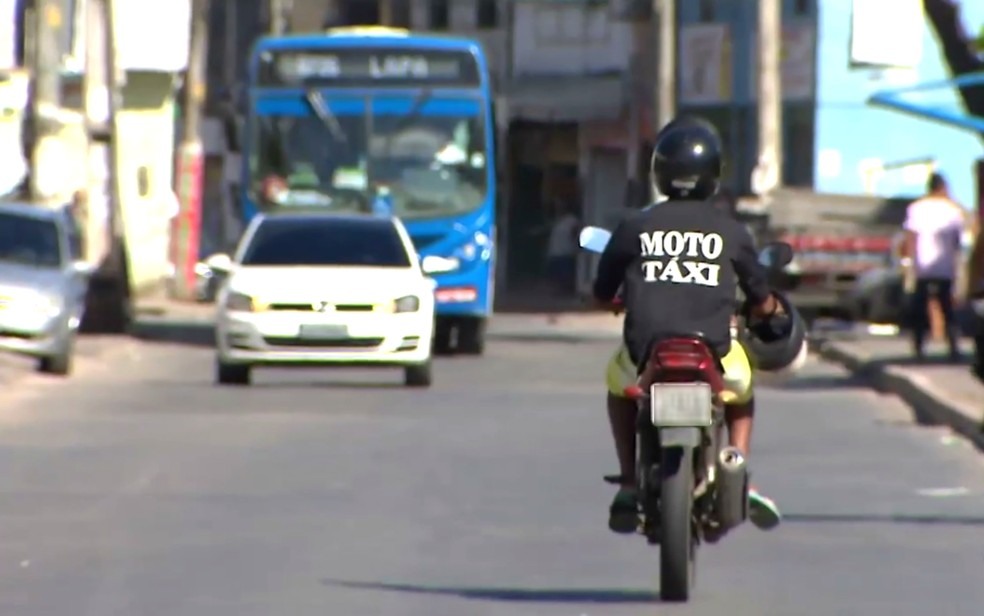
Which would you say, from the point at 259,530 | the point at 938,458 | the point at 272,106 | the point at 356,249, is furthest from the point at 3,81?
the point at 259,530

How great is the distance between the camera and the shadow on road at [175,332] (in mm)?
35250

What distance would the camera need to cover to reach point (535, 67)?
2418 inches

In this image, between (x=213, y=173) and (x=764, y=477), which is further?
(x=213, y=173)

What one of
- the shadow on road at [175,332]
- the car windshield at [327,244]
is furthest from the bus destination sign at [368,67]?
the car windshield at [327,244]

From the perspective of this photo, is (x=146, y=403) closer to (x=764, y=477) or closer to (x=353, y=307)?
(x=353, y=307)

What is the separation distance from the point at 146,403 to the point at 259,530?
32.6 ft

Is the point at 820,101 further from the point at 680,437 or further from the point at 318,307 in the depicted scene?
the point at 680,437

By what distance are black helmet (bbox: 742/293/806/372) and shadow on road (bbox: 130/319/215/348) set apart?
78.0ft

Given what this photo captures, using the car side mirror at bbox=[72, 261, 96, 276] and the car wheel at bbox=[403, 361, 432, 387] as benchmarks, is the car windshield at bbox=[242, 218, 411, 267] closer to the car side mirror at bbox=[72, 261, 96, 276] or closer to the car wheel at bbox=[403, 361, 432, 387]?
the car wheel at bbox=[403, 361, 432, 387]

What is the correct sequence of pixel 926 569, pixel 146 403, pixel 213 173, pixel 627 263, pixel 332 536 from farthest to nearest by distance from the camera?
1. pixel 213 173
2. pixel 146 403
3. pixel 332 536
4. pixel 926 569
5. pixel 627 263

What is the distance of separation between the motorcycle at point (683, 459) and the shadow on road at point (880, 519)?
325 cm

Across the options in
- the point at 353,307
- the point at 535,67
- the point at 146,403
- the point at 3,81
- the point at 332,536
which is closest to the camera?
the point at 332,536

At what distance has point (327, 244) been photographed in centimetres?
2609

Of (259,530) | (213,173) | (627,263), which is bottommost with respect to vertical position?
(213,173)
